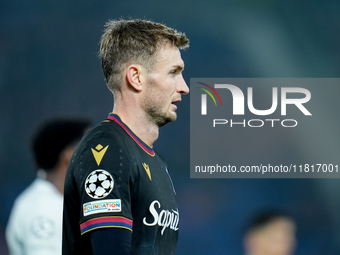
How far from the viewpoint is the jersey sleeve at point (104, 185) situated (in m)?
1.82

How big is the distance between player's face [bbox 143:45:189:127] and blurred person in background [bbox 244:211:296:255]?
310 cm

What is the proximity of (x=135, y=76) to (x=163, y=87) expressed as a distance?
0.15 m

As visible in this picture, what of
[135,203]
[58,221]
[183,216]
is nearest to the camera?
[135,203]

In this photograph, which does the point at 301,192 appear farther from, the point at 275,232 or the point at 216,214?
the point at 216,214

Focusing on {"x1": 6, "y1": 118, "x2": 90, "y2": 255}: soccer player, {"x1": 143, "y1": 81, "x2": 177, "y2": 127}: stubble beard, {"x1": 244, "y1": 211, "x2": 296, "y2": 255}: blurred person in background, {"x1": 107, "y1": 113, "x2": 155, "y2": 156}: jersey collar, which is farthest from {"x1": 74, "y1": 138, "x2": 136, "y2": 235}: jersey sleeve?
{"x1": 244, "y1": 211, "x2": 296, "y2": 255}: blurred person in background

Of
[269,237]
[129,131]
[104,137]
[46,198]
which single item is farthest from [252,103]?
[104,137]

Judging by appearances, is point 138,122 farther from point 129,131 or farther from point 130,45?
point 130,45

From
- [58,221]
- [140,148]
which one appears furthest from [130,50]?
[58,221]

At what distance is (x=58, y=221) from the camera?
3932 millimetres

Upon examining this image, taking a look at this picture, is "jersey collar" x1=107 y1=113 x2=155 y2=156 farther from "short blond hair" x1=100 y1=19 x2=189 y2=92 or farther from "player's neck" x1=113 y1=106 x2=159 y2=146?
"short blond hair" x1=100 y1=19 x2=189 y2=92

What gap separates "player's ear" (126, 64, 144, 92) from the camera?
7.43 ft

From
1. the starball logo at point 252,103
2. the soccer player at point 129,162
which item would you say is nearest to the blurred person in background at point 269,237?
the starball logo at point 252,103

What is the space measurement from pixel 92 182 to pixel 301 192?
379 cm

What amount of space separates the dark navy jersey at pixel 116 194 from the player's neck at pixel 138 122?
1.4 inches
